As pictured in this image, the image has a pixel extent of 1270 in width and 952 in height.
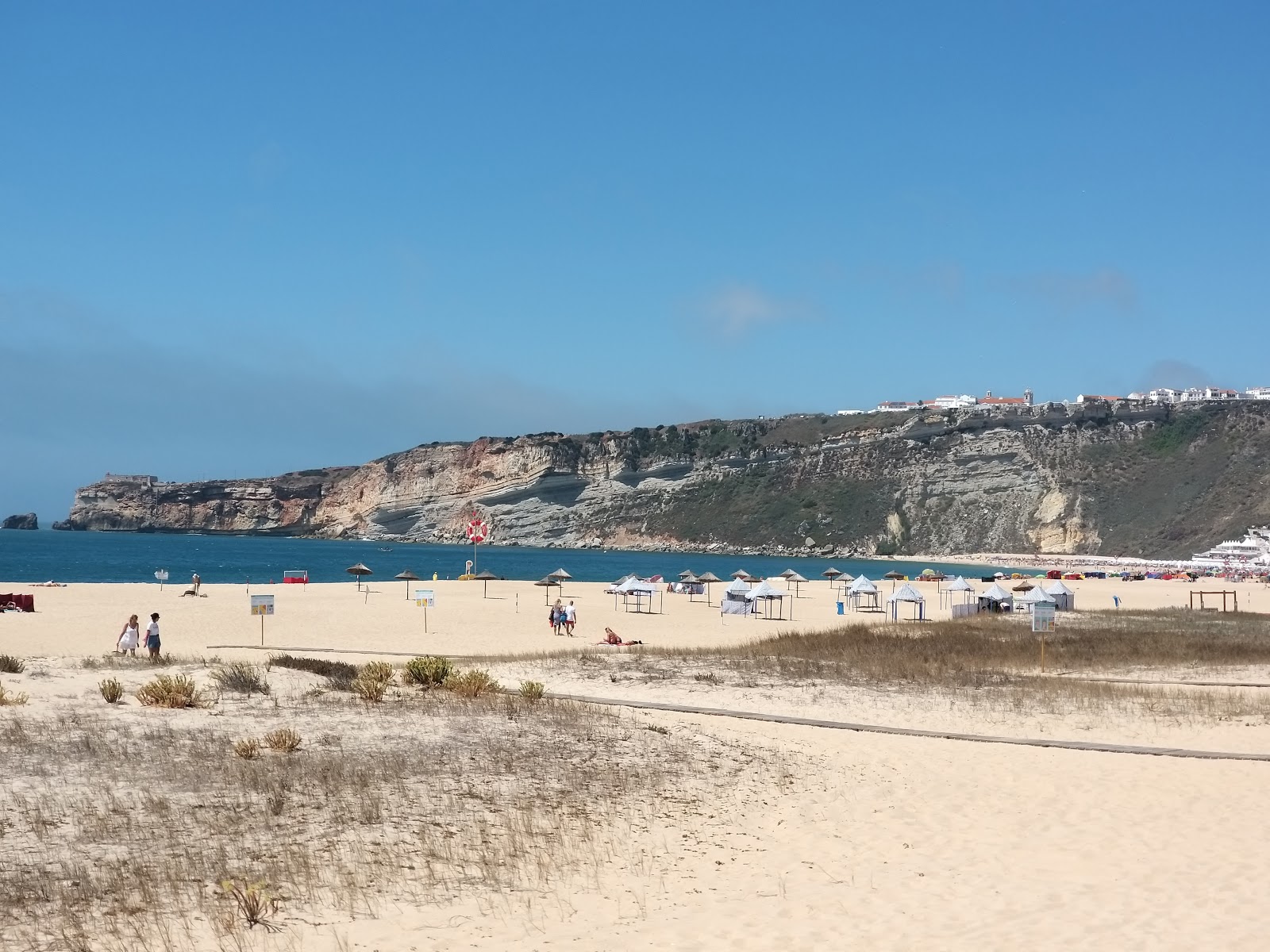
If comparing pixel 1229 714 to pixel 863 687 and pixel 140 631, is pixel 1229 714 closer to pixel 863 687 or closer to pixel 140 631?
pixel 863 687

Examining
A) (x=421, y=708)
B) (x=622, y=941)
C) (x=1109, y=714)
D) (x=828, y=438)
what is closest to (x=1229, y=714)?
(x=1109, y=714)

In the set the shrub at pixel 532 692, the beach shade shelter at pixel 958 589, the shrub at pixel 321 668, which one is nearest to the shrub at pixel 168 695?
the shrub at pixel 321 668

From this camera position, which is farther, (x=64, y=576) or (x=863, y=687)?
(x=64, y=576)

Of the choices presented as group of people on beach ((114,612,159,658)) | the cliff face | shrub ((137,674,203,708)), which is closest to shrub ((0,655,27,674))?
shrub ((137,674,203,708))

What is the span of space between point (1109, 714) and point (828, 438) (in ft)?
410

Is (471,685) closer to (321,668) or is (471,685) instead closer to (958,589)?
(321,668)

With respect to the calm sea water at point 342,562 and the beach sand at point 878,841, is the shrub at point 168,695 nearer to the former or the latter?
the beach sand at point 878,841

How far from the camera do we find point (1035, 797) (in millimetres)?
9875

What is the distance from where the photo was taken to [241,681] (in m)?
13.6

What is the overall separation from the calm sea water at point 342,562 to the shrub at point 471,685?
4653 cm

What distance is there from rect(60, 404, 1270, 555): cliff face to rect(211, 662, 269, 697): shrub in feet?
318

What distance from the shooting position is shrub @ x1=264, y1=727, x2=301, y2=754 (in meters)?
9.88

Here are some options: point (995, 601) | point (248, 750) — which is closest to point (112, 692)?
point (248, 750)

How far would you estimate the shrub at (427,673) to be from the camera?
15148 mm
